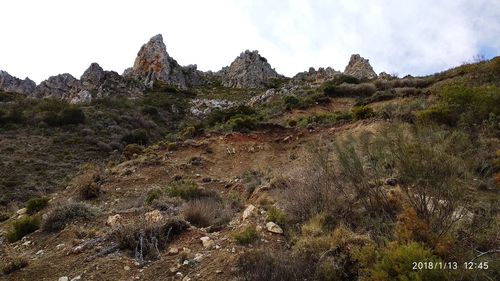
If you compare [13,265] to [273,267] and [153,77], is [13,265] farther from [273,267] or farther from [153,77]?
[153,77]

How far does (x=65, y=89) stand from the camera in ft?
141

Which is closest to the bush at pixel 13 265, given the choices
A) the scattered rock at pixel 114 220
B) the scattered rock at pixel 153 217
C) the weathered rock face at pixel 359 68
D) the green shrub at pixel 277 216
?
the scattered rock at pixel 114 220

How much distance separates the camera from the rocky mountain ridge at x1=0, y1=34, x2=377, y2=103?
122ft

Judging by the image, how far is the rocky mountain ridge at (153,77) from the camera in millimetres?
37312

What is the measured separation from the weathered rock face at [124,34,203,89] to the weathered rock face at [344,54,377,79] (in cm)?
1972

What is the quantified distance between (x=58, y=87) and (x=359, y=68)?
3302cm

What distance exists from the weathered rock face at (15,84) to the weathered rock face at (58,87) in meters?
6.54

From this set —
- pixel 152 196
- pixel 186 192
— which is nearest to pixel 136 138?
pixel 152 196

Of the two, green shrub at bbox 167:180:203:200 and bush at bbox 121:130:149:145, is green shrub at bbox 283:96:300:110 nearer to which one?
bush at bbox 121:130:149:145

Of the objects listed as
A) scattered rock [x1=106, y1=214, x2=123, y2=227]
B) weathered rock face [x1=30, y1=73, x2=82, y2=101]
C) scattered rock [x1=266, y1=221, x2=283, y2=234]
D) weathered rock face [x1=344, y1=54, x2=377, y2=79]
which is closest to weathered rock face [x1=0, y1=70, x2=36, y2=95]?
Answer: weathered rock face [x1=30, y1=73, x2=82, y2=101]

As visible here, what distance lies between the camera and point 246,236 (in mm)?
5770

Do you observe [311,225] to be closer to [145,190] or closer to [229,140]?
[145,190]

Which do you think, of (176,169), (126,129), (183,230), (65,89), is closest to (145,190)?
(176,169)

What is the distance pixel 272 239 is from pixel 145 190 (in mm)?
6737
